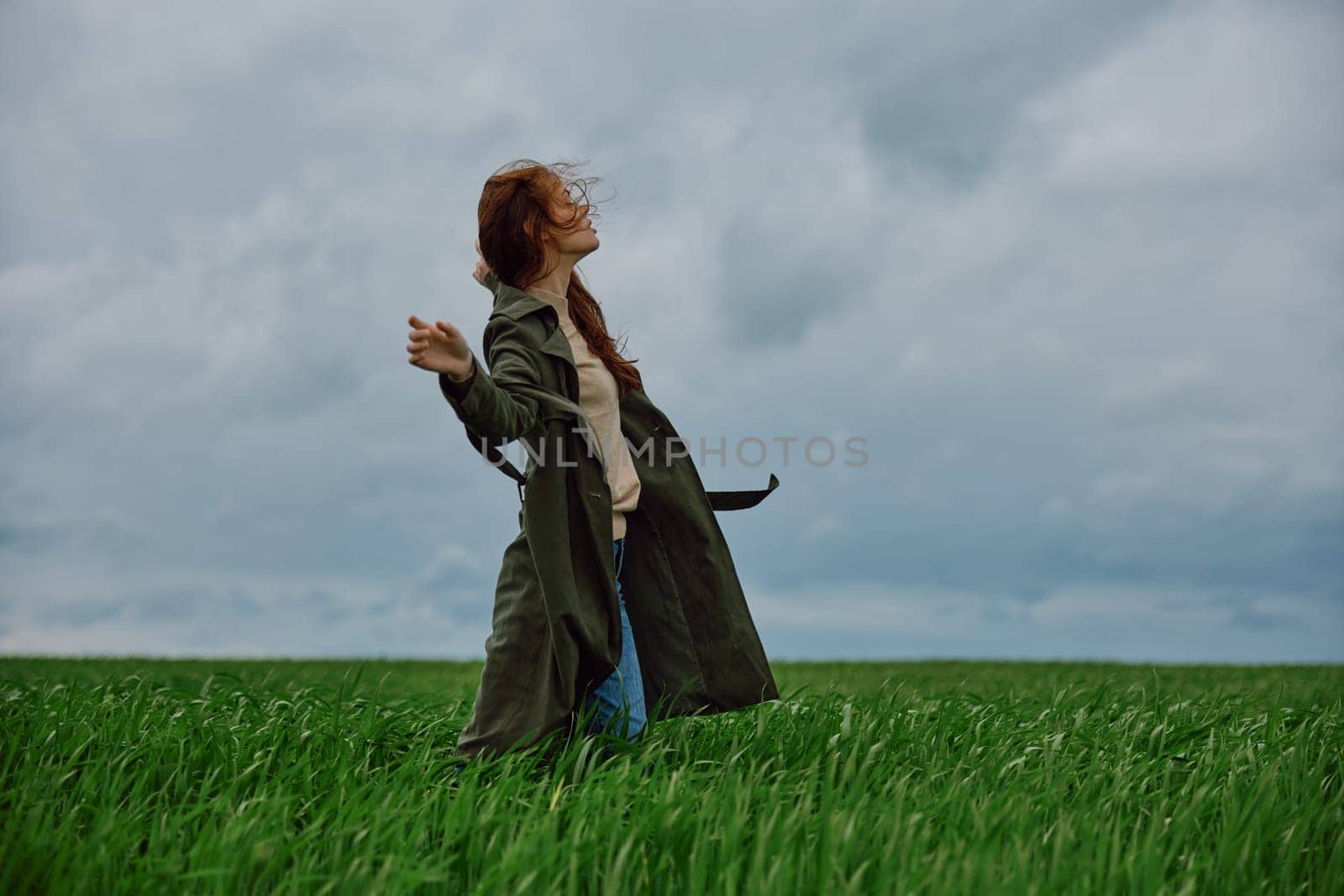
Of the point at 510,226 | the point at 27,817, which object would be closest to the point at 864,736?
the point at 510,226

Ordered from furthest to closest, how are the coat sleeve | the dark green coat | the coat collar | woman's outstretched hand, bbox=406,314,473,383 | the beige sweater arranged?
the beige sweater, the coat collar, the dark green coat, the coat sleeve, woman's outstretched hand, bbox=406,314,473,383

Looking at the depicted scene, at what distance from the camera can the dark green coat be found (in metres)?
3.61

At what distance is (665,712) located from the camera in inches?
164

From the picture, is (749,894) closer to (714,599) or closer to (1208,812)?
(714,599)

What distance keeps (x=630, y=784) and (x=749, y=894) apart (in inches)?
36.5

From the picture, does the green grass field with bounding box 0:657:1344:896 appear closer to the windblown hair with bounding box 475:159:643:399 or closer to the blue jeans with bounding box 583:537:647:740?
the blue jeans with bounding box 583:537:647:740

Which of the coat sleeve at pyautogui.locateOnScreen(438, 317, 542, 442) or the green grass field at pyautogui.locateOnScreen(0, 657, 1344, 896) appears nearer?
the green grass field at pyautogui.locateOnScreen(0, 657, 1344, 896)

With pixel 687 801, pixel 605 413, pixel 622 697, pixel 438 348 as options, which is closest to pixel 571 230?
pixel 605 413

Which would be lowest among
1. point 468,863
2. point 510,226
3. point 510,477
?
point 468,863

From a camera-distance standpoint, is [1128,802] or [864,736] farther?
[864,736]

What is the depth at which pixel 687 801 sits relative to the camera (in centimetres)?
320

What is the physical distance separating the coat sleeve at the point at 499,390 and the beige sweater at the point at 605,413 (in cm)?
22

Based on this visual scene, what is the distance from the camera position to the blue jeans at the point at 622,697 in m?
3.88

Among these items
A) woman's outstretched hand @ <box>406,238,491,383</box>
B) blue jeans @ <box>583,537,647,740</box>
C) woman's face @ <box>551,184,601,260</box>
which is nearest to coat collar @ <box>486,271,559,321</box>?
woman's face @ <box>551,184,601,260</box>
